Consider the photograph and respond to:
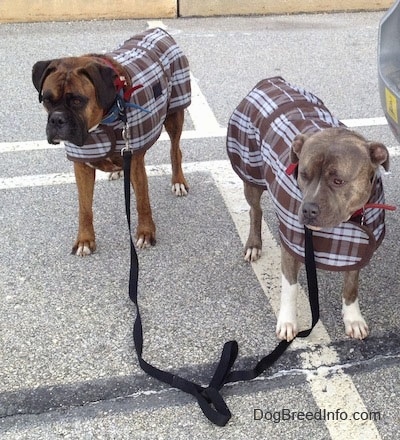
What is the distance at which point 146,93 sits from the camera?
3695 mm

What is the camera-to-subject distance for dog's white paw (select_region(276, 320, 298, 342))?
3.09 meters

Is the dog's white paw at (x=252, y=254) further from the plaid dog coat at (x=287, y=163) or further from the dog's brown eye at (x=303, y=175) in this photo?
the dog's brown eye at (x=303, y=175)

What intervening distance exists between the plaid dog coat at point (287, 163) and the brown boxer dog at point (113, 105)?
0.57m

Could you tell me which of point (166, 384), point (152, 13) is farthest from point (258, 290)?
point (152, 13)

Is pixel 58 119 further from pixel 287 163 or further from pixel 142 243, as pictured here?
pixel 287 163

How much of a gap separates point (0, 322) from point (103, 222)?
119 cm

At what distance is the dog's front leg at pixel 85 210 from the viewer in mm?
3822

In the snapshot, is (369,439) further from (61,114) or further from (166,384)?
(61,114)

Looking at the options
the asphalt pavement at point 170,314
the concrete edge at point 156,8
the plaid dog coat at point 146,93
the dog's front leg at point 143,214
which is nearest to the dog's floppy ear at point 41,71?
the plaid dog coat at point 146,93

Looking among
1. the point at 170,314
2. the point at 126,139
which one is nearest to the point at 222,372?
the point at 170,314

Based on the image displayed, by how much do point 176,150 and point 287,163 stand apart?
170 centimetres

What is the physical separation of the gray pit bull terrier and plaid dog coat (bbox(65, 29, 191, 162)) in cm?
57

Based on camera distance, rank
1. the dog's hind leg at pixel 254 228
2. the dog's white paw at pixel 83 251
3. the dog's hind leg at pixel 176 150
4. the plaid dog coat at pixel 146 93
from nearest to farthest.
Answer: the plaid dog coat at pixel 146 93, the dog's hind leg at pixel 254 228, the dog's white paw at pixel 83 251, the dog's hind leg at pixel 176 150

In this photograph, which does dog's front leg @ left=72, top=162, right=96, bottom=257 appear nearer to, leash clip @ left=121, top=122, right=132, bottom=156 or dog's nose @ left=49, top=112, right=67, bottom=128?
leash clip @ left=121, top=122, right=132, bottom=156
